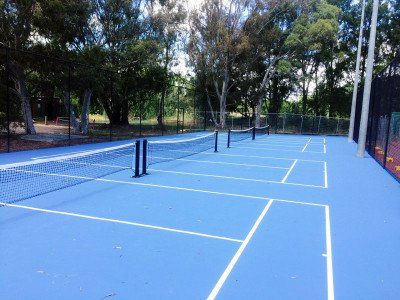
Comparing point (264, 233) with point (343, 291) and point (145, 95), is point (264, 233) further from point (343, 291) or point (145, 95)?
point (145, 95)

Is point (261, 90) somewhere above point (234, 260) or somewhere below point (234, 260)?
above

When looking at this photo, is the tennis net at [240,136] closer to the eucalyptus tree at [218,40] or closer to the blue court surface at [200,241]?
the eucalyptus tree at [218,40]

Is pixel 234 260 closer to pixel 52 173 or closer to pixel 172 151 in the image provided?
pixel 52 173

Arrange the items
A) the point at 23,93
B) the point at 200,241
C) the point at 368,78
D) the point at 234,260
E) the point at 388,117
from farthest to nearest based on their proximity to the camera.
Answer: the point at 23,93, the point at 368,78, the point at 388,117, the point at 200,241, the point at 234,260

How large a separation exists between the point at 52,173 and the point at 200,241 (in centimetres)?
567

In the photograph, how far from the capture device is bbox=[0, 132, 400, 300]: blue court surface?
11.9ft

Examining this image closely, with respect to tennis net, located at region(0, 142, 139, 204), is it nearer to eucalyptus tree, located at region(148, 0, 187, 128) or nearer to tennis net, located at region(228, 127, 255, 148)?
tennis net, located at region(228, 127, 255, 148)

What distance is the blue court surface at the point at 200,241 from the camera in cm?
362

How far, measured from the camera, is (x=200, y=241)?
4883 mm

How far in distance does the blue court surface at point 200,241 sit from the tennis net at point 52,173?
14 centimetres

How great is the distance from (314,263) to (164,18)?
2475 cm

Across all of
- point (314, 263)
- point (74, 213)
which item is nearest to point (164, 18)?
point (74, 213)

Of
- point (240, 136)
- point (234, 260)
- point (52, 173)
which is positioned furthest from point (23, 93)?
Answer: point (234, 260)

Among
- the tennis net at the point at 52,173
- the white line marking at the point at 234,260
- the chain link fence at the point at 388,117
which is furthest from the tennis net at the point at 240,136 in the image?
the white line marking at the point at 234,260
